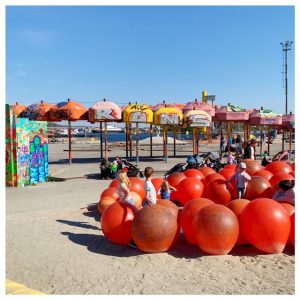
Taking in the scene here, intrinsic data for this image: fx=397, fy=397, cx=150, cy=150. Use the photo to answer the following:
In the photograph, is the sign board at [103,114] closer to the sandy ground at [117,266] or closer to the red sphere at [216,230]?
the sandy ground at [117,266]

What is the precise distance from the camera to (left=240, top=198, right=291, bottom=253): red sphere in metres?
6.77

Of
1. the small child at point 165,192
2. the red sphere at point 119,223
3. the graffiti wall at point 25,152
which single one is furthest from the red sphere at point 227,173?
the graffiti wall at point 25,152

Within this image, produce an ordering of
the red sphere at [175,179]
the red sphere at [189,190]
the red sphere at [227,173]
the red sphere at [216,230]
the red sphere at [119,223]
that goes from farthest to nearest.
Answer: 1. the red sphere at [227,173]
2. the red sphere at [175,179]
3. the red sphere at [189,190]
4. the red sphere at [119,223]
5. the red sphere at [216,230]

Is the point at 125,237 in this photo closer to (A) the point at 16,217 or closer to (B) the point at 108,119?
(A) the point at 16,217

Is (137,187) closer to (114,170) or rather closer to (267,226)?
(267,226)

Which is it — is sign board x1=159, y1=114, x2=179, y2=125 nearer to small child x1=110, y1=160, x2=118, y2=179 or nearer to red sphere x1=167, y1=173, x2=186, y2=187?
small child x1=110, y1=160, x2=118, y2=179

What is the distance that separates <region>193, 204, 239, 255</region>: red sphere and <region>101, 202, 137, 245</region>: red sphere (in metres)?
1.35

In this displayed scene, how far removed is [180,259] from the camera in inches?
265

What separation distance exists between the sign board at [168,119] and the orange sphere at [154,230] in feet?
47.2

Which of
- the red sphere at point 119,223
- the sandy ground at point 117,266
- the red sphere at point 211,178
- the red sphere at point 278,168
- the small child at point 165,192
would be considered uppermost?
the red sphere at point 278,168

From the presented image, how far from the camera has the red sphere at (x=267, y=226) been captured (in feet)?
22.2

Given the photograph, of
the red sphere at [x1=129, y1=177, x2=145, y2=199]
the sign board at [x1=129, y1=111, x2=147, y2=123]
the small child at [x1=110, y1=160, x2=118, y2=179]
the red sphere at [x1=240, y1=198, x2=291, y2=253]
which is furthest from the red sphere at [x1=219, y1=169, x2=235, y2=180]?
the sign board at [x1=129, y1=111, x2=147, y2=123]

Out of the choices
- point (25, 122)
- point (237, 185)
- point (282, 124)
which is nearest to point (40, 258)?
point (237, 185)

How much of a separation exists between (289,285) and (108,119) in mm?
15798
